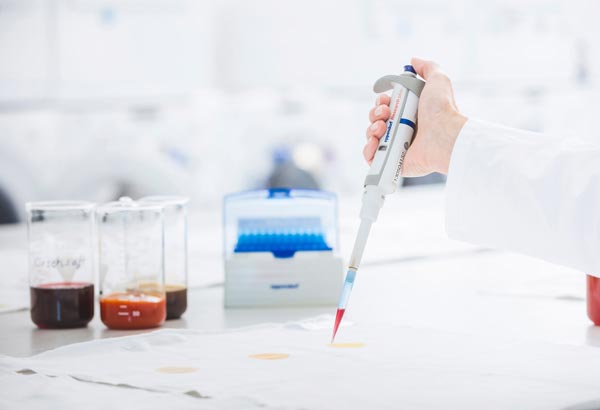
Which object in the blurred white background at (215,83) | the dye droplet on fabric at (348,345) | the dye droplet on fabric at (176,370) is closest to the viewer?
the dye droplet on fabric at (176,370)

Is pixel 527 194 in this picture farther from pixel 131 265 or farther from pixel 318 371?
pixel 131 265

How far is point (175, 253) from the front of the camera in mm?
1254

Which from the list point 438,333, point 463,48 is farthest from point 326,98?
point 438,333

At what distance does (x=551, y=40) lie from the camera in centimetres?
463

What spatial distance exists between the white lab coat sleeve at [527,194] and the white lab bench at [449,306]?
0.11 meters

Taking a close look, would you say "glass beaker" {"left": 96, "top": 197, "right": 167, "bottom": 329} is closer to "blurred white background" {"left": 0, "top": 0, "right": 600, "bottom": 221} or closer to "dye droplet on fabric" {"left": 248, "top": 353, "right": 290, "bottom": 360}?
"dye droplet on fabric" {"left": 248, "top": 353, "right": 290, "bottom": 360}

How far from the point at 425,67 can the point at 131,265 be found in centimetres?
46

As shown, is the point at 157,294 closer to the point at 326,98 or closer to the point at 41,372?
the point at 41,372

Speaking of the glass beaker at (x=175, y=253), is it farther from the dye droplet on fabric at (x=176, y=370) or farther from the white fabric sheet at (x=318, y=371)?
the dye droplet on fabric at (x=176, y=370)

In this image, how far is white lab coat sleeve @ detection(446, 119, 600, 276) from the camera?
985mm

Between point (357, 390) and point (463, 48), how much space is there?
144 inches

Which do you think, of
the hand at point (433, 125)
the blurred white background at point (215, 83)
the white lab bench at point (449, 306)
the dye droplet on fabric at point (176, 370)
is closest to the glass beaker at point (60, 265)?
the white lab bench at point (449, 306)

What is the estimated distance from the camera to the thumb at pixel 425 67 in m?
1.22

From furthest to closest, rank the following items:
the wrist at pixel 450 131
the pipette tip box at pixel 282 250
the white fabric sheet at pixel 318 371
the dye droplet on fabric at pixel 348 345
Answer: the pipette tip box at pixel 282 250
the wrist at pixel 450 131
the dye droplet on fabric at pixel 348 345
the white fabric sheet at pixel 318 371
